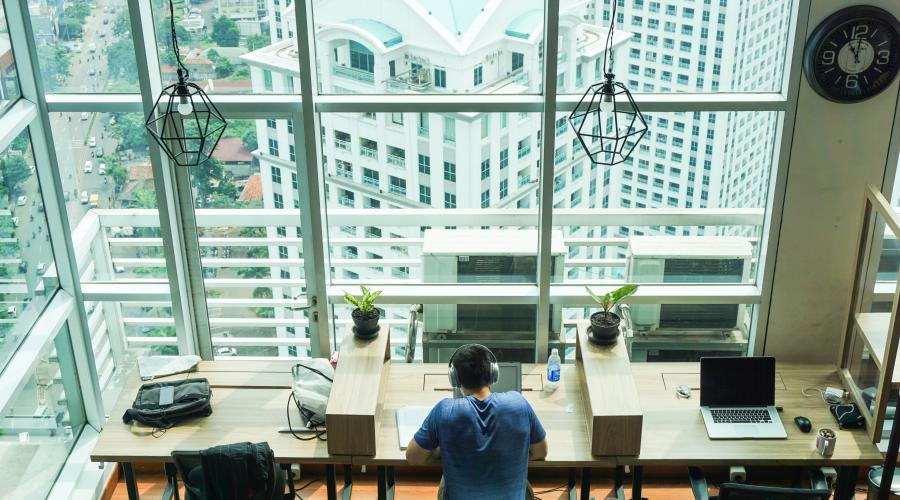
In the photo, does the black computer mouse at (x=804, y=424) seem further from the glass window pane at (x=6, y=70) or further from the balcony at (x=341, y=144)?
the glass window pane at (x=6, y=70)

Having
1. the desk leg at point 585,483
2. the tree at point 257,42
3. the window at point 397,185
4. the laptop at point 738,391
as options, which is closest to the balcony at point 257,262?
the window at point 397,185

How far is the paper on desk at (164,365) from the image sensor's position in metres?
5.62

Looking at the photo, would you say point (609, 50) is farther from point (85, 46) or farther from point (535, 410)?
point (85, 46)

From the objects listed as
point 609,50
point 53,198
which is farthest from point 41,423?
point 609,50

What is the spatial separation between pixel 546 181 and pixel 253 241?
185 centimetres

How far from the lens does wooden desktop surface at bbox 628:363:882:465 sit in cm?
495

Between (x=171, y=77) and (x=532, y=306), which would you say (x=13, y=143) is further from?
(x=532, y=306)

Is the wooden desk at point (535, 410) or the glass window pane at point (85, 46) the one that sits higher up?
the glass window pane at point (85, 46)

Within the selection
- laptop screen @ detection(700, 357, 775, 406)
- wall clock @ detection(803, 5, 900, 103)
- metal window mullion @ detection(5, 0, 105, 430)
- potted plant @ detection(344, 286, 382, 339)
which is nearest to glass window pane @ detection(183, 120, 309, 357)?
potted plant @ detection(344, 286, 382, 339)

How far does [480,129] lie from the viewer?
5418mm

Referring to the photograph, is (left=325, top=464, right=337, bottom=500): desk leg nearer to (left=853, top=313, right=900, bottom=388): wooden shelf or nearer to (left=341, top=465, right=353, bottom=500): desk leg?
(left=341, top=465, right=353, bottom=500): desk leg

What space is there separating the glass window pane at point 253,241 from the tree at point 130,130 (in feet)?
1.16

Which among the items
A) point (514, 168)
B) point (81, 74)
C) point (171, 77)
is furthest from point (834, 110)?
point (81, 74)

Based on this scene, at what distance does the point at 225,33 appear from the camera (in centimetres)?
528
